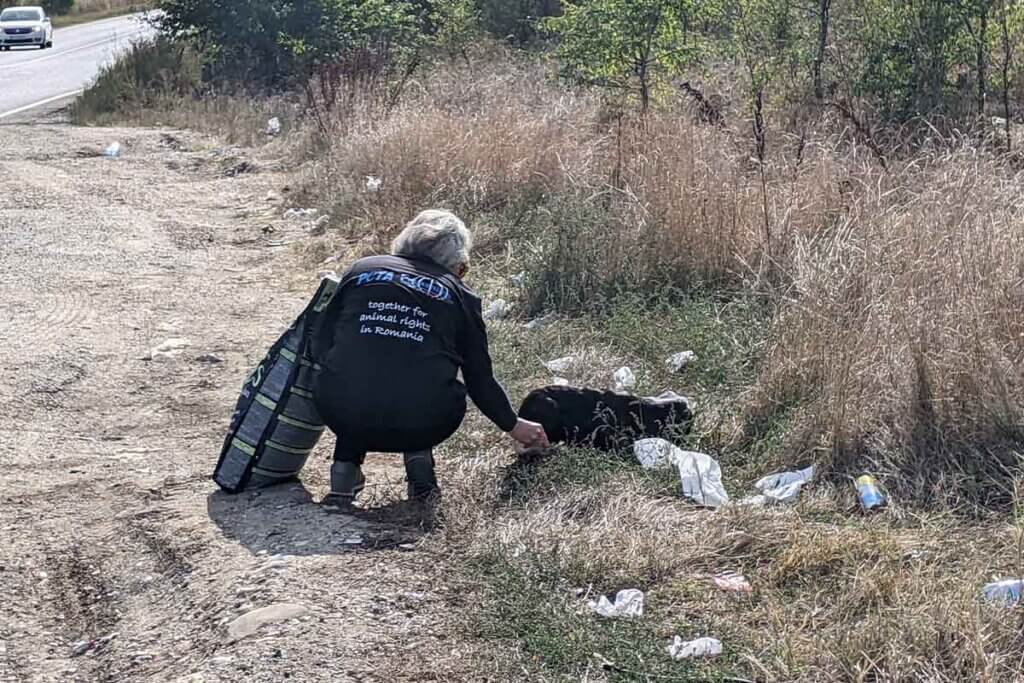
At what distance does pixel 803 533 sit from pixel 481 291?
4.06m

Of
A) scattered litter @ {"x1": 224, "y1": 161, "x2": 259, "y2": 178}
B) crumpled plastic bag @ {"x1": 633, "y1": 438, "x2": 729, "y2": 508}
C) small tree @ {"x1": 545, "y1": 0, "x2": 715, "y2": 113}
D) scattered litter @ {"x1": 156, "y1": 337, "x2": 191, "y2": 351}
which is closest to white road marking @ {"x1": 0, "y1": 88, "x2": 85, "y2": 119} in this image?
scattered litter @ {"x1": 224, "y1": 161, "x2": 259, "y2": 178}

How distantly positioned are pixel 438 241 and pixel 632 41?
5.71 m

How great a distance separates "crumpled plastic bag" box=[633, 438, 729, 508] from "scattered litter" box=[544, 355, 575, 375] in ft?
4.07

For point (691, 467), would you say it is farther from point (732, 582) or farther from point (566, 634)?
point (566, 634)

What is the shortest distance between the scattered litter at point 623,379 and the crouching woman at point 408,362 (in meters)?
1.13

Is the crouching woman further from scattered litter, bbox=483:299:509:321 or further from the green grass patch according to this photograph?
scattered litter, bbox=483:299:509:321

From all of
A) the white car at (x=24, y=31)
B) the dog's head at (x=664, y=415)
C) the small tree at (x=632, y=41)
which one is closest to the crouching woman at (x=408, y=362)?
the dog's head at (x=664, y=415)

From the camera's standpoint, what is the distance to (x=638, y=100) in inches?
415

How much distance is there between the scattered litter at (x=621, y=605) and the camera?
Answer: 405cm

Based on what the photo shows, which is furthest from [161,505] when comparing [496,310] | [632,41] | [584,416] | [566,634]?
[632,41]

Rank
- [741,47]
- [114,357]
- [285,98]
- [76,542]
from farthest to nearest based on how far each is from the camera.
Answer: [285,98]
[741,47]
[114,357]
[76,542]

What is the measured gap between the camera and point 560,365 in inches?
256

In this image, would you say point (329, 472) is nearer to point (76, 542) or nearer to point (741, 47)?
point (76, 542)

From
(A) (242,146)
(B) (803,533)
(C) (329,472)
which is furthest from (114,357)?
(A) (242,146)
